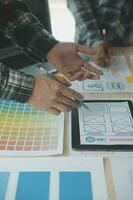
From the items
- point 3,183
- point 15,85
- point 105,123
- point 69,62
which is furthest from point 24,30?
point 3,183

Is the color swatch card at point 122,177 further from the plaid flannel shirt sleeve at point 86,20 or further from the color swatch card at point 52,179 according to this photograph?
the plaid flannel shirt sleeve at point 86,20

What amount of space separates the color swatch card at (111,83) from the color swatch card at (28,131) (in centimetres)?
21

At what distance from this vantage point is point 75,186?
64cm

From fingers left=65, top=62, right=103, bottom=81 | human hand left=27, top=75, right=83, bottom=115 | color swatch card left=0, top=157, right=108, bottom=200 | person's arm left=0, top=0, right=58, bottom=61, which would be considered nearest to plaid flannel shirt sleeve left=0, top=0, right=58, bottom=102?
person's arm left=0, top=0, right=58, bottom=61

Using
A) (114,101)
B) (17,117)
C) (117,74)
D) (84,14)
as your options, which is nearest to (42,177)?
(17,117)

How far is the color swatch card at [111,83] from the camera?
3.37 ft

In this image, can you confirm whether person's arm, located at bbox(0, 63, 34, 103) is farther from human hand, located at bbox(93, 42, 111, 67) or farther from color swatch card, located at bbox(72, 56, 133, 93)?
human hand, located at bbox(93, 42, 111, 67)

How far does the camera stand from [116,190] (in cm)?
64

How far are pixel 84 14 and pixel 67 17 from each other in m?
1.99

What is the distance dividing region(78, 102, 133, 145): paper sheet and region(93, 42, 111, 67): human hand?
0.29 meters

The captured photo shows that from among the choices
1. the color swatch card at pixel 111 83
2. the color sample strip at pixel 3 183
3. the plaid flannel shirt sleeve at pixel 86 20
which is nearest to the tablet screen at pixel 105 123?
the color swatch card at pixel 111 83

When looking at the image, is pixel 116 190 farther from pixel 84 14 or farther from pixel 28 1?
pixel 28 1

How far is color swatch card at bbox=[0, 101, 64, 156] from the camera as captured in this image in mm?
750

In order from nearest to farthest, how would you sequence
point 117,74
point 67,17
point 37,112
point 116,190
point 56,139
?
1. point 116,190
2. point 56,139
3. point 37,112
4. point 117,74
5. point 67,17
